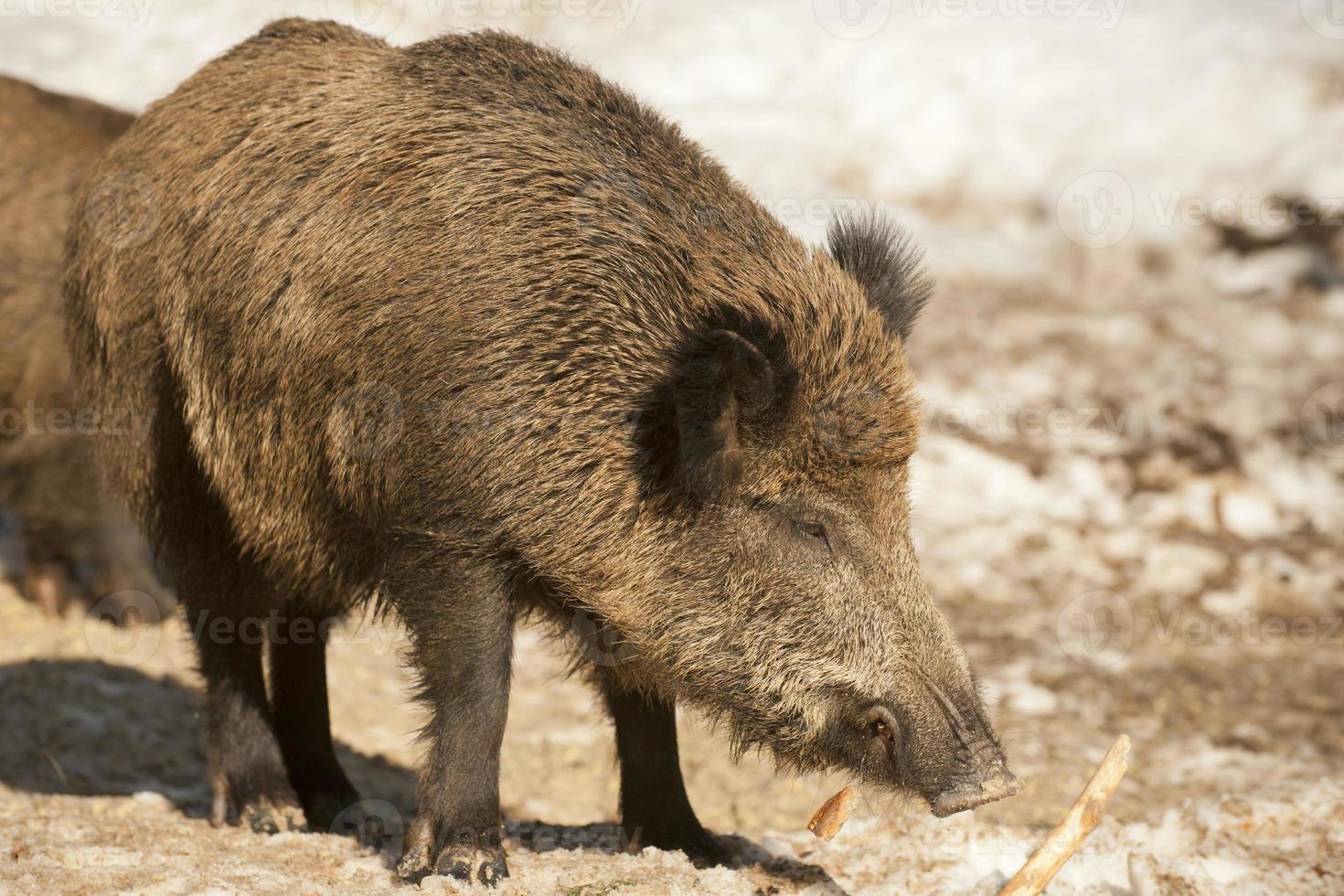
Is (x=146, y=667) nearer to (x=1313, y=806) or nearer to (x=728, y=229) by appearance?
(x=728, y=229)

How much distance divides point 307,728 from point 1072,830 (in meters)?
2.82

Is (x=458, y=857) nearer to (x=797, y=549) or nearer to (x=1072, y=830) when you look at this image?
(x=797, y=549)

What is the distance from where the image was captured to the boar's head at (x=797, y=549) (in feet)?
11.5

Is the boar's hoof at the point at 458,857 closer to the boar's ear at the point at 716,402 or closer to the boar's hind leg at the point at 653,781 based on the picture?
the boar's hind leg at the point at 653,781

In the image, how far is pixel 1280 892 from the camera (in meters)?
4.02

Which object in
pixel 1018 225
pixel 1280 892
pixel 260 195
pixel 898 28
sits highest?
pixel 898 28

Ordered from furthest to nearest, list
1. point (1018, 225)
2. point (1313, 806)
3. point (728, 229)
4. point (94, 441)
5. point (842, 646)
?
point (1018, 225) → point (94, 441) → point (1313, 806) → point (728, 229) → point (842, 646)

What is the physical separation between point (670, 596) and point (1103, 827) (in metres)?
1.75

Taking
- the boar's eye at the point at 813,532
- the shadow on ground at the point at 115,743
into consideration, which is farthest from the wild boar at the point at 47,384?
the boar's eye at the point at 813,532

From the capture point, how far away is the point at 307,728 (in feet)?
16.6

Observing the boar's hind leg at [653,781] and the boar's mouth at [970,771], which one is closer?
the boar's mouth at [970,771]

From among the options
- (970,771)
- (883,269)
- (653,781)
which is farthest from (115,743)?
(970,771)

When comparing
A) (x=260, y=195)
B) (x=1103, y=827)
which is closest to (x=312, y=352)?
(x=260, y=195)

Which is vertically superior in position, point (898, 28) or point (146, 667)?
point (898, 28)
